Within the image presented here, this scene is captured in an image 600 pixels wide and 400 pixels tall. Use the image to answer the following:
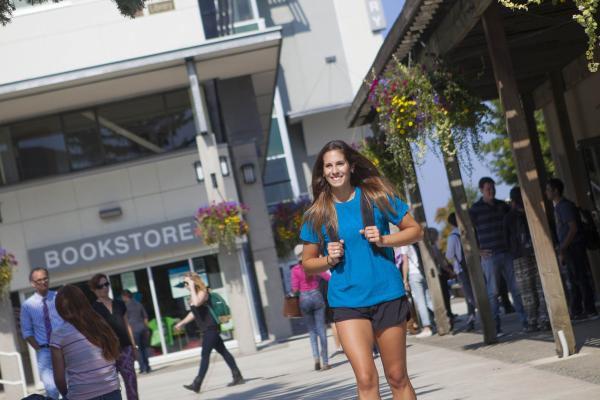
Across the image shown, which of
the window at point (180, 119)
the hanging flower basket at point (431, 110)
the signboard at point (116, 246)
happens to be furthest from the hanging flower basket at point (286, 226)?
the hanging flower basket at point (431, 110)

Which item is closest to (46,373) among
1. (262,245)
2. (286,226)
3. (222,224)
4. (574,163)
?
(574,163)

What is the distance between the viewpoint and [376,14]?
187 feet

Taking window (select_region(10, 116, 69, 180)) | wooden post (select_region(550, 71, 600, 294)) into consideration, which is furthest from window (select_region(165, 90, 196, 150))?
wooden post (select_region(550, 71, 600, 294))

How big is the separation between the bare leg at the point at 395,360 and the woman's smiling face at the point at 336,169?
33.0 inches

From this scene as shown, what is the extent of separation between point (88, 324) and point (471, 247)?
22.3 ft

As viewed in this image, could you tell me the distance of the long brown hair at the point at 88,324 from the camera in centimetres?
834

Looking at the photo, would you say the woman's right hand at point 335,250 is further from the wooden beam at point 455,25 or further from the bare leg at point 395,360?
the wooden beam at point 455,25

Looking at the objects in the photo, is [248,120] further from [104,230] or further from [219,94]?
[104,230]

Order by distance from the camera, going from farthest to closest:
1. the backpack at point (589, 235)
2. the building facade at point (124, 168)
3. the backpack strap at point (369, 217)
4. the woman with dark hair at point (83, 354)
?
the building facade at point (124, 168), the backpack at point (589, 235), the woman with dark hair at point (83, 354), the backpack strap at point (369, 217)

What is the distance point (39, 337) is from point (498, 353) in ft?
15.8

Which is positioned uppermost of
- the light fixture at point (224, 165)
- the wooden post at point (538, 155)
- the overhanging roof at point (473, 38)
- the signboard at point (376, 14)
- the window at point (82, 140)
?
the signboard at point (376, 14)

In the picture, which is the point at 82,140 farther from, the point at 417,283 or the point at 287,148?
the point at 287,148

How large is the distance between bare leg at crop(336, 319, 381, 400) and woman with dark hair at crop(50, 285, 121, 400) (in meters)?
2.64

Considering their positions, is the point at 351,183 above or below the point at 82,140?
below
